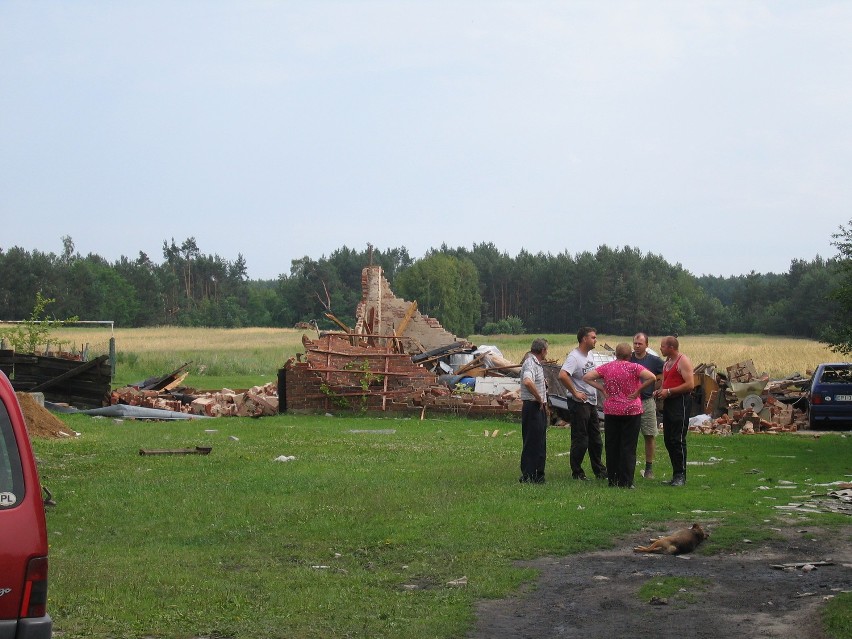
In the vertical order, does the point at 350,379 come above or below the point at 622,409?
below

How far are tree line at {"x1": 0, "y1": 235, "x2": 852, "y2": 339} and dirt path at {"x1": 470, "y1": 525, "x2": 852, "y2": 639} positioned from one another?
292 feet

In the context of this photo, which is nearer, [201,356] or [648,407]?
[648,407]

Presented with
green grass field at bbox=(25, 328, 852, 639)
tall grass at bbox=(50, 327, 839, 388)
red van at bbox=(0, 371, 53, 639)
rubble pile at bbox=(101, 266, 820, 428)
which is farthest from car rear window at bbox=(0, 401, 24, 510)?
tall grass at bbox=(50, 327, 839, 388)

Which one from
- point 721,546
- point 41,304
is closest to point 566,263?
point 41,304

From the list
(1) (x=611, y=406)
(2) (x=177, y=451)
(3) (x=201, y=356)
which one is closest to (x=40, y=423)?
(2) (x=177, y=451)

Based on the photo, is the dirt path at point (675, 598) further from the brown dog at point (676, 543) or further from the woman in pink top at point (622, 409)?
the woman in pink top at point (622, 409)

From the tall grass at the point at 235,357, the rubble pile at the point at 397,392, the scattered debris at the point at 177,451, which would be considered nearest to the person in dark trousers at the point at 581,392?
the scattered debris at the point at 177,451

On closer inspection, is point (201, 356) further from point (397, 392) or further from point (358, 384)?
point (397, 392)

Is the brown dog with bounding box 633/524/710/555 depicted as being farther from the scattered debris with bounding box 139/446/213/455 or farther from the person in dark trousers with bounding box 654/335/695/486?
the scattered debris with bounding box 139/446/213/455

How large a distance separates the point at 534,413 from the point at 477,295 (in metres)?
104

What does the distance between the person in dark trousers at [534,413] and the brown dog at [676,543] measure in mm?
4435

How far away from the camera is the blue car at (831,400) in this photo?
2594 cm

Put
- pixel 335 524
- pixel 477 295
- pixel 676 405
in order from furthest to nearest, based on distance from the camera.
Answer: pixel 477 295
pixel 676 405
pixel 335 524

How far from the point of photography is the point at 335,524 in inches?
466
